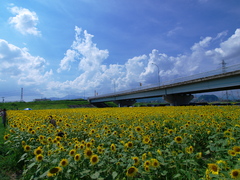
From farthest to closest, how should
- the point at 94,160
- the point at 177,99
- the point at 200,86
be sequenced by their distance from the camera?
1. the point at 177,99
2. the point at 200,86
3. the point at 94,160

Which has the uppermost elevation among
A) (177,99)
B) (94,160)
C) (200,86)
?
(200,86)

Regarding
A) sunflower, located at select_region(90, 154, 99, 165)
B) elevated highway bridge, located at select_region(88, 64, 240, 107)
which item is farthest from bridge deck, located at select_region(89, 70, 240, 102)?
sunflower, located at select_region(90, 154, 99, 165)

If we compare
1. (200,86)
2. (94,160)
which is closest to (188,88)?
(200,86)

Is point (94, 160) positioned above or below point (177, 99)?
below

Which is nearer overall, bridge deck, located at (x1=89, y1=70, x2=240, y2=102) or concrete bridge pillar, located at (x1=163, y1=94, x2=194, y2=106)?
bridge deck, located at (x1=89, y1=70, x2=240, y2=102)

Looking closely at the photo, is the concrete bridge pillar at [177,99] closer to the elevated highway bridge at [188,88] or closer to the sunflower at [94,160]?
the elevated highway bridge at [188,88]

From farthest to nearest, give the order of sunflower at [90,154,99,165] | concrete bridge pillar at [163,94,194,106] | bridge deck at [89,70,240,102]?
1. concrete bridge pillar at [163,94,194,106]
2. bridge deck at [89,70,240,102]
3. sunflower at [90,154,99,165]

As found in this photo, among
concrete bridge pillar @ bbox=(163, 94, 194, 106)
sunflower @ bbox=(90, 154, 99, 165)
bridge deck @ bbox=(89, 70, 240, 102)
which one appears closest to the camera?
sunflower @ bbox=(90, 154, 99, 165)

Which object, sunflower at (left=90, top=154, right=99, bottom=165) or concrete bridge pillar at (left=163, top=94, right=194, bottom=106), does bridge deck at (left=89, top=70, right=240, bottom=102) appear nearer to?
concrete bridge pillar at (left=163, top=94, right=194, bottom=106)

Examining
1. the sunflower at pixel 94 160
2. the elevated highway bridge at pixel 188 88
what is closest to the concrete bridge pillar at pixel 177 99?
the elevated highway bridge at pixel 188 88

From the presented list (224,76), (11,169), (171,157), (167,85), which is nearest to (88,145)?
(171,157)

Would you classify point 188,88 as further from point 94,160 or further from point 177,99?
point 94,160

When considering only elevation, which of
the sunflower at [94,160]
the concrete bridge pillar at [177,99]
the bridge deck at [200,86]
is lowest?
the sunflower at [94,160]

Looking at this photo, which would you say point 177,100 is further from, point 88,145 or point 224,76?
point 88,145
